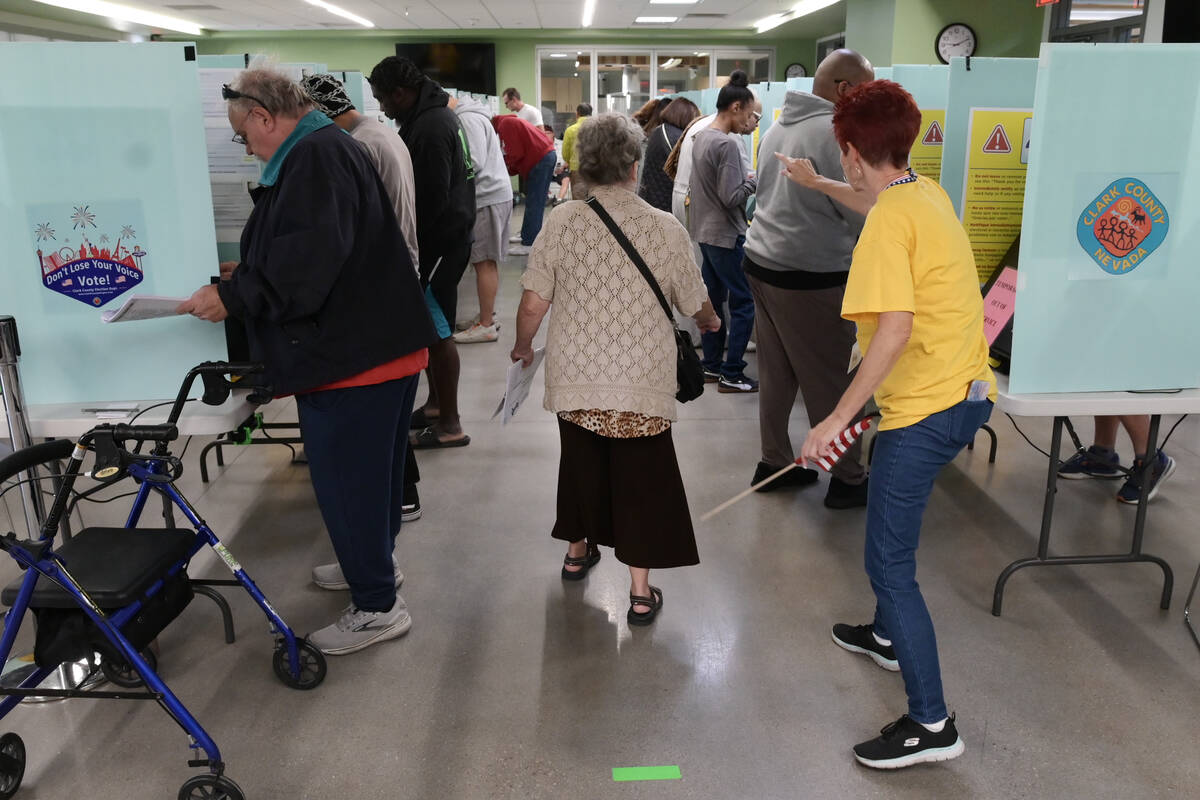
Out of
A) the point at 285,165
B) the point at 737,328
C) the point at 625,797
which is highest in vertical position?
the point at 285,165

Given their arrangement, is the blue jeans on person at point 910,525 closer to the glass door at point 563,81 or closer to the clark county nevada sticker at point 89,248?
the clark county nevada sticker at point 89,248

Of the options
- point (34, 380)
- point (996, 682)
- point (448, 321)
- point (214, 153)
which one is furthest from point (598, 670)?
point (448, 321)

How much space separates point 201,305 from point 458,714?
110 centimetres

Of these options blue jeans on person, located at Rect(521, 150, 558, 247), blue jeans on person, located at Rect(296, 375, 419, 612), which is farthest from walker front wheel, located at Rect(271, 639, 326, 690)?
blue jeans on person, located at Rect(521, 150, 558, 247)

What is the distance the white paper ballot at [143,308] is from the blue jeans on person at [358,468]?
339mm

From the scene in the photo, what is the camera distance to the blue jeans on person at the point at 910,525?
183cm

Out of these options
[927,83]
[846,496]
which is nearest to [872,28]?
[927,83]

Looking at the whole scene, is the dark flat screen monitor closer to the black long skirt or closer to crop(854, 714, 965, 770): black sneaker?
the black long skirt

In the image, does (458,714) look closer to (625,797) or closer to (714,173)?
(625,797)

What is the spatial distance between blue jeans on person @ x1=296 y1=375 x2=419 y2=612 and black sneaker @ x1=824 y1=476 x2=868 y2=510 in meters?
1.64

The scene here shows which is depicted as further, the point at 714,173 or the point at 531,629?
the point at 714,173

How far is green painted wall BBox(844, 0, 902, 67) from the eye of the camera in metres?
10.3

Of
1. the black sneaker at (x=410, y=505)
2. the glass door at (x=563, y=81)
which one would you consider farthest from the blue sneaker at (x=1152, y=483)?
the glass door at (x=563, y=81)

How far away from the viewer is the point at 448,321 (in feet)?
13.2
